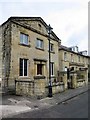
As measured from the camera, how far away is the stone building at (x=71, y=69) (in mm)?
23156

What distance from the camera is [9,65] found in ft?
58.5

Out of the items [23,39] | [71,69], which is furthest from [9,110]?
[71,69]

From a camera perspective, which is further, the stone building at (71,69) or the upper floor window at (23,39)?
the stone building at (71,69)

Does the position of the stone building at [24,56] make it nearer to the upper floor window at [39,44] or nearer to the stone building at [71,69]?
the upper floor window at [39,44]

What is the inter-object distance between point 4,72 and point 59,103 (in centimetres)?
670

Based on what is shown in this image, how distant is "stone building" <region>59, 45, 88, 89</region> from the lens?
23.2 meters

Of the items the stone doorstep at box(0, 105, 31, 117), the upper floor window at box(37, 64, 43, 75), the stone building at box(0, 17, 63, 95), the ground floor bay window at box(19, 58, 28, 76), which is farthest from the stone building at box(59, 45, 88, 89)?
the stone doorstep at box(0, 105, 31, 117)

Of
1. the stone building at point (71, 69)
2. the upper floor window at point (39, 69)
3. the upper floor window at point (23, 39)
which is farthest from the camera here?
the stone building at point (71, 69)

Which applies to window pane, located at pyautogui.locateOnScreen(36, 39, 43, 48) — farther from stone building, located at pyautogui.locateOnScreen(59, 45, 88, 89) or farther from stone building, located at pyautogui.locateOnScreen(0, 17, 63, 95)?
stone building, located at pyautogui.locateOnScreen(59, 45, 88, 89)

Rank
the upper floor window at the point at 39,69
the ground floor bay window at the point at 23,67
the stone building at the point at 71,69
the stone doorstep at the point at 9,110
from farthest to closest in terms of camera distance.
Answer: the stone building at the point at 71,69, the upper floor window at the point at 39,69, the ground floor bay window at the point at 23,67, the stone doorstep at the point at 9,110

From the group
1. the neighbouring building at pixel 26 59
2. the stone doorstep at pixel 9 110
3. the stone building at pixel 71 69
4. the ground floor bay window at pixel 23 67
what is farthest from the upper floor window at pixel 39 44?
the stone doorstep at pixel 9 110

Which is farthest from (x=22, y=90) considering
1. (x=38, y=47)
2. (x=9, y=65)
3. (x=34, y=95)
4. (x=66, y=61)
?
(x=66, y=61)

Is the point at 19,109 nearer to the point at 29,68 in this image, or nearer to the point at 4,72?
the point at 4,72

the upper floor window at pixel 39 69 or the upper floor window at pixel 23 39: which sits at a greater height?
the upper floor window at pixel 23 39
